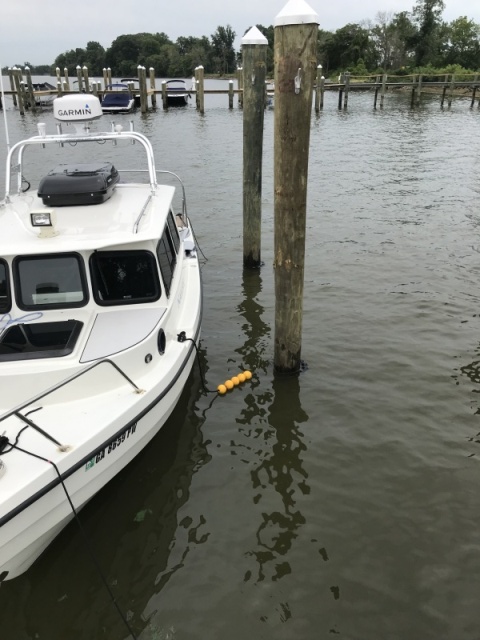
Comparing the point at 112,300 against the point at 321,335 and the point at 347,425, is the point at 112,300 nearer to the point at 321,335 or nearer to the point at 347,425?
the point at 347,425

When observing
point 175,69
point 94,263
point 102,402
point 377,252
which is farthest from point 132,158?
point 175,69

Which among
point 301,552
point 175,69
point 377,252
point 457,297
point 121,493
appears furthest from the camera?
point 175,69

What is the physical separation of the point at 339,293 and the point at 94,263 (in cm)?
537

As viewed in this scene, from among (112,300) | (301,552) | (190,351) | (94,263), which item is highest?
(94,263)

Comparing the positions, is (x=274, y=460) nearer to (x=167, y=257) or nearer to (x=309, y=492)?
(x=309, y=492)

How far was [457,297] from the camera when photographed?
376 inches

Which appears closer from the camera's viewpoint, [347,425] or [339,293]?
[347,425]

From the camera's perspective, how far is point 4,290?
5.65 meters

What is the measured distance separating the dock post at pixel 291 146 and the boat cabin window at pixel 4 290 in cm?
305

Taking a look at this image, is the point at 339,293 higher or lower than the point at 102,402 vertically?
lower

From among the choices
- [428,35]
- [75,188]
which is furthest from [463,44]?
[75,188]

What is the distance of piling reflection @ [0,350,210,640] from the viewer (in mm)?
4148

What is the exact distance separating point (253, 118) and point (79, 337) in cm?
565

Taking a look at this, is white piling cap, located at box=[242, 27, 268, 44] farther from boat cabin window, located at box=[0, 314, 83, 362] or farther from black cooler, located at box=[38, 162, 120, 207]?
boat cabin window, located at box=[0, 314, 83, 362]
